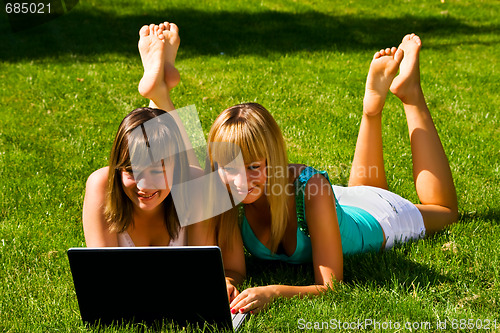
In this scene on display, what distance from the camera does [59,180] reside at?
507cm

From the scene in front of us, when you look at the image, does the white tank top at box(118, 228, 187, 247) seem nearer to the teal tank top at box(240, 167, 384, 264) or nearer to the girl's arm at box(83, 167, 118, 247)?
the girl's arm at box(83, 167, 118, 247)

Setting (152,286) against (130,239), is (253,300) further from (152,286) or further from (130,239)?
(130,239)

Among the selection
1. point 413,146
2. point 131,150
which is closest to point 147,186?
point 131,150

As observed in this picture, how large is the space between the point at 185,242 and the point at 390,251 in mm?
1302

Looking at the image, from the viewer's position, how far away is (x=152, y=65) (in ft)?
14.4

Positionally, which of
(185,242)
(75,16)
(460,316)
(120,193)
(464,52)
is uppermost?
(75,16)

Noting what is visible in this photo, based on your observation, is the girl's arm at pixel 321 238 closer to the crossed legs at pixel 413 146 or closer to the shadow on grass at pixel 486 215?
the crossed legs at pixel 413 146

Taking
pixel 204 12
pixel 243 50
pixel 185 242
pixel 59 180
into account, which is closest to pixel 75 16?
pixel 204 12

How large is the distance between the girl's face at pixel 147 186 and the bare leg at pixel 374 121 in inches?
71.8

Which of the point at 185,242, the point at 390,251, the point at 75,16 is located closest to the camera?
the point at 185,242

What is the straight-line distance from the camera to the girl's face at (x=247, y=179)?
320 cm

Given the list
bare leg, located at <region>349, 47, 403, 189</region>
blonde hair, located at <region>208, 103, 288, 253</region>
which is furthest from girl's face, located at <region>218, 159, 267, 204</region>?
bare leg, located at <region>349, 47, 403, 189</region>

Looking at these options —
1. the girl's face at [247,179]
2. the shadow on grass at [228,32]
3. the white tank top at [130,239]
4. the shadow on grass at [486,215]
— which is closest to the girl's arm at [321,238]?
the girl's face at [247,179]

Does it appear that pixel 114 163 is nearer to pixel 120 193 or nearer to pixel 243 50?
pixel 120 193
